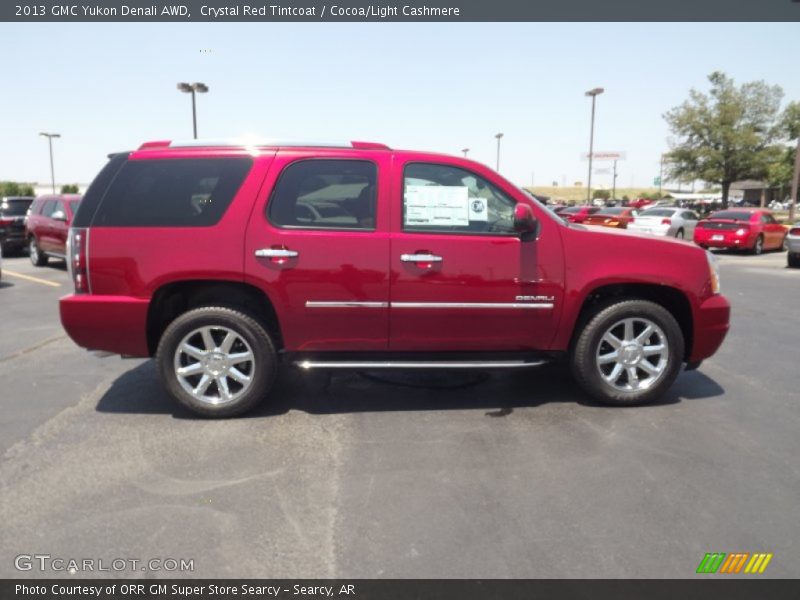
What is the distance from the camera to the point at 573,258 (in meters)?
4.47

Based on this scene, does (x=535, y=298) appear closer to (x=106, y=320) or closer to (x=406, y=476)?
(x=406, y=476)

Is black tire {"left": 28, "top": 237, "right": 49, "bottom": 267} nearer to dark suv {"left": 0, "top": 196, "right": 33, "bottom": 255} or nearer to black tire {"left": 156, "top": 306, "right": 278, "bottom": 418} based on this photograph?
dark suv {"left": 0, "top": 196, "right": 33, "bottom": 255}

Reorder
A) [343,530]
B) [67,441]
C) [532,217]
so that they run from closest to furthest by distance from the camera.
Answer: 1. [343,530]
2. [67,441]
3. [532,217]

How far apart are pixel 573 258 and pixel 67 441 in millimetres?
3733

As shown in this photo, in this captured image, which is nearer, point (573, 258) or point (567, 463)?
point (567, 463)

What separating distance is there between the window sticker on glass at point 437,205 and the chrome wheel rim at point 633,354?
1448mm

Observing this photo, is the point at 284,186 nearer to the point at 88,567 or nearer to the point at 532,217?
the point at 532,217

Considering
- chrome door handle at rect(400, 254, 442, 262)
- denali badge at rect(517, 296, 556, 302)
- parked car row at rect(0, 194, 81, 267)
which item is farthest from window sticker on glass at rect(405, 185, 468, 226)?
parked car row at rect(0, 194, 81, 267)

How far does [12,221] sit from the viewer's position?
17.3 m

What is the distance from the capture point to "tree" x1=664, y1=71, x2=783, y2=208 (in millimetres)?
39938

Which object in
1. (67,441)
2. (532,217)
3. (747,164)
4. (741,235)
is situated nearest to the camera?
(67,441)

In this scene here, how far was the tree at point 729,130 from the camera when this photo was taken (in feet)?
131

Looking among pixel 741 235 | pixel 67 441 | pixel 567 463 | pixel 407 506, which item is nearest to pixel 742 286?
pixel 741 235

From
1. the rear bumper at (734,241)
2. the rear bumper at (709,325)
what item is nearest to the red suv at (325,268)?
the rear bumper at (709,325)
